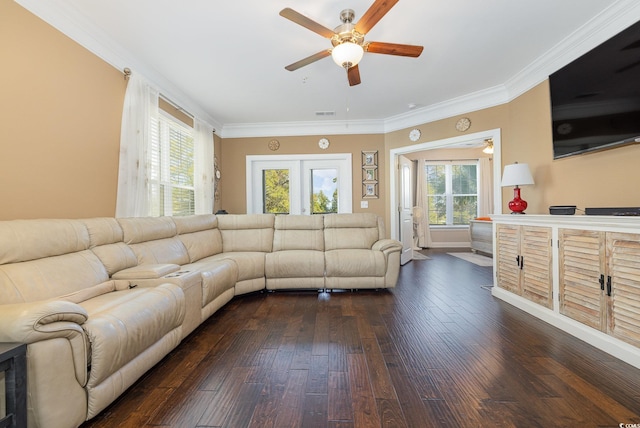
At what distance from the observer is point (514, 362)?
1800mm

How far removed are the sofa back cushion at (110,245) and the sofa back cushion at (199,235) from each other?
0.81 meters

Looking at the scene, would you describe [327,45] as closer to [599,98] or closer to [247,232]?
[599,98]

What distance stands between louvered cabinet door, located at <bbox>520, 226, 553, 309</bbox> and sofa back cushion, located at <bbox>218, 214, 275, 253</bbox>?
297 centimetres

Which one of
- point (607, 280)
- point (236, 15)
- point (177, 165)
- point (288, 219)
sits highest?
point (236, 15)

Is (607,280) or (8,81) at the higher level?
(8,81)

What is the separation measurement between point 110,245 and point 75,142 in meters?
0.96

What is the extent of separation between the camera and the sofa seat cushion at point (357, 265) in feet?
11.1

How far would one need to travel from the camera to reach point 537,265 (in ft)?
8.45

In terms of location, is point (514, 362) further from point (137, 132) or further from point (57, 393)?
point (137, 132)

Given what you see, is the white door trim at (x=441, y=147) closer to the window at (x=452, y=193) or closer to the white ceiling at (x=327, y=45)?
the white ceiling at (x=327, y=45)

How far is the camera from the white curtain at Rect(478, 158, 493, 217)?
7.03 meters

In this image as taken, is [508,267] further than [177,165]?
No

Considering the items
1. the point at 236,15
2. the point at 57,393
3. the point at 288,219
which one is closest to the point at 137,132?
the point at 236,15

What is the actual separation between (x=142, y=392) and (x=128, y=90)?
9.29 feet
